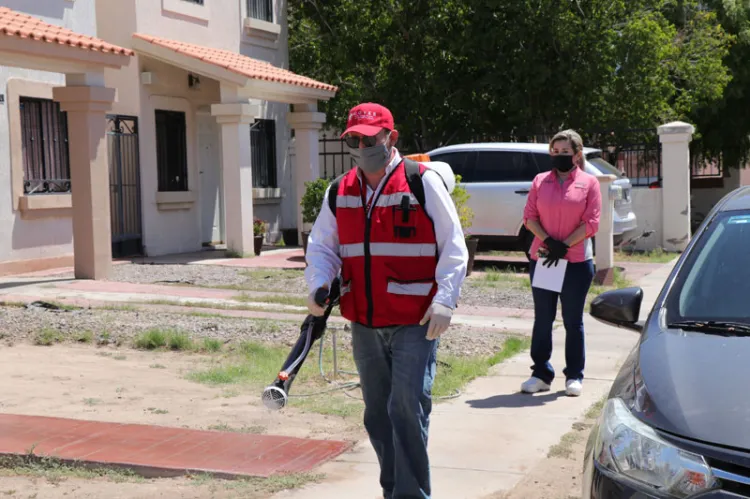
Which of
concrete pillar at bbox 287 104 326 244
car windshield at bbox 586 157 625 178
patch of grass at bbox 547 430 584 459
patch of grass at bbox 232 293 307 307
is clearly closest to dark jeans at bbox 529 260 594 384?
patch of grass at bbox 547 430 584 459

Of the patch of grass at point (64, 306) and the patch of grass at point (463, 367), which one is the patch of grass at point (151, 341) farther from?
the patch of grass at point (463, 367)

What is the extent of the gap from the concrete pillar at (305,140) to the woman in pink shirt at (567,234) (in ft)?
39.4

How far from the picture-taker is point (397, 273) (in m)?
4.50

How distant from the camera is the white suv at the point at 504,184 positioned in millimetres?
15141

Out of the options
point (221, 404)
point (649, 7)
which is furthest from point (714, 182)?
point (221, 404)

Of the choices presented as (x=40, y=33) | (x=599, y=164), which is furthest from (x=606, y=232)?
(x=40, y=33)

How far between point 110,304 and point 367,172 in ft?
24.1

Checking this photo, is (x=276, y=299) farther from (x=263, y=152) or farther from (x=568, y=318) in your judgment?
(x=263, y=152)

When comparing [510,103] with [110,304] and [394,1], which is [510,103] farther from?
[110,304]

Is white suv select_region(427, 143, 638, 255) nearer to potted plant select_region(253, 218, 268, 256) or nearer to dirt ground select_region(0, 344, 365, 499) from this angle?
potted plant select_region(253, 218, 268, 256)

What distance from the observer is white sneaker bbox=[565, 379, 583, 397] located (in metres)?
7.22

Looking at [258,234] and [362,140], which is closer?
[362,140]

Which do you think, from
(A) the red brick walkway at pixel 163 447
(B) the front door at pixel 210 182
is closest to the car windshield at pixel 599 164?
(B) the front door at pixel 210 182

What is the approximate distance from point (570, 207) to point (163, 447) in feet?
10.5
